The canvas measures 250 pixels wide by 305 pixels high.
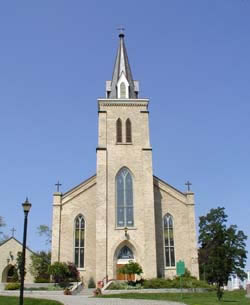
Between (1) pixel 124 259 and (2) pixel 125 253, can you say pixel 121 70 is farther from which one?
(1) pixel 124 259

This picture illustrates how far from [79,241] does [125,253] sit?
4.33 metres

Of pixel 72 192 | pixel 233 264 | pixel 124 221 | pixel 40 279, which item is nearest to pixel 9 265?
pixel 40 279

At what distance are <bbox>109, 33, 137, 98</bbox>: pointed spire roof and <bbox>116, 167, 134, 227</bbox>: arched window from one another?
30.1 feet

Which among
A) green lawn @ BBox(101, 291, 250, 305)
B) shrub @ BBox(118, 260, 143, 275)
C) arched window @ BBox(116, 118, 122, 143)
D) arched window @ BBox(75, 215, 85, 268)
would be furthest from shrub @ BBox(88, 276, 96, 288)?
arched window @ BBox(116, 118, 122, 143)

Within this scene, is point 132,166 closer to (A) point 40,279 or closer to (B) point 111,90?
(B) point 111,90

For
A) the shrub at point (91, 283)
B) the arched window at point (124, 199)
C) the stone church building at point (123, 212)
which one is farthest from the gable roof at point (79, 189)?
the shrub at point (91, 283)

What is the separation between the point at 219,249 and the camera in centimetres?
4928

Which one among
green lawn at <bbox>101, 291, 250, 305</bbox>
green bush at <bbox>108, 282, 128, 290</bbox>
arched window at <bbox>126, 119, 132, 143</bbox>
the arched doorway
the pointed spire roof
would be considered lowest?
green lawn at <bbox>101, 291, 250, 305</bbox>

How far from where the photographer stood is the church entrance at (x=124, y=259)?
34.4 metres

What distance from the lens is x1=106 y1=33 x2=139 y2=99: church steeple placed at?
42.0 metres

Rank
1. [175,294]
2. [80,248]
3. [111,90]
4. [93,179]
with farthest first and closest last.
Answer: [111,90] → [93,179] → [80,248] → [175,294]

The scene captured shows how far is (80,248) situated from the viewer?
119 ft

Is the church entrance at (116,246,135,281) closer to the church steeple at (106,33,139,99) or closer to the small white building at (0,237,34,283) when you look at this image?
the small white building at (0,237,34,283)

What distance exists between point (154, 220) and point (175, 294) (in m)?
10.2
